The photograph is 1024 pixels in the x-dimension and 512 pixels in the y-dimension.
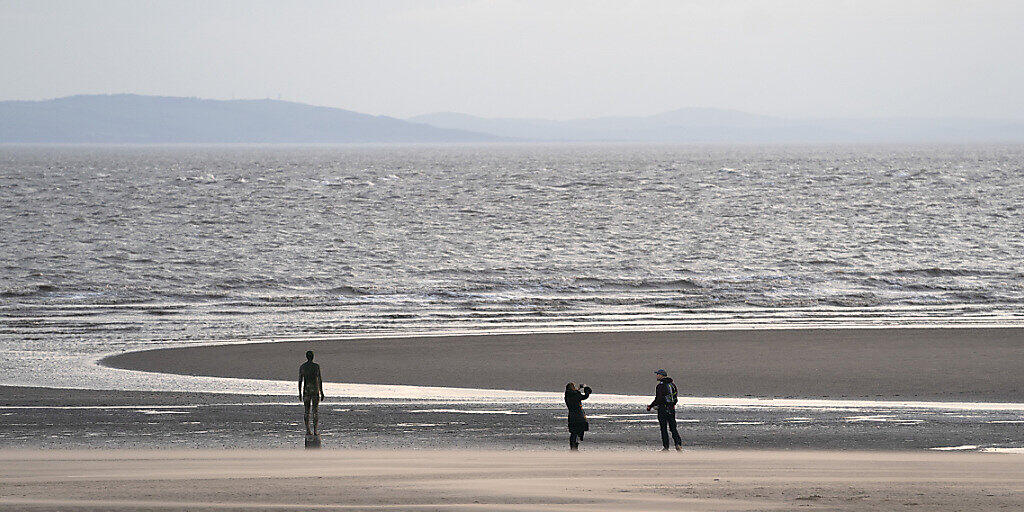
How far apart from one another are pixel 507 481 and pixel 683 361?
39.7 feet

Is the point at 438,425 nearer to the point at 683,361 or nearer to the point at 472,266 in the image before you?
the point at 683,361

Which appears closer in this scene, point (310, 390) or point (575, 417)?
point (575, 417)

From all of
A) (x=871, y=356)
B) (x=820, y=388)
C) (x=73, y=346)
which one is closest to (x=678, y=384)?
(x=820, y=388)

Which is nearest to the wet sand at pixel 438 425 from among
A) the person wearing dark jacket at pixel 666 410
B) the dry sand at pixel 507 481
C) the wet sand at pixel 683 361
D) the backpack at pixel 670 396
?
the person wearing dark jacket at pixel 666 410

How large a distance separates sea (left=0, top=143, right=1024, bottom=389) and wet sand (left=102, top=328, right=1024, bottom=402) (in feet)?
6.16

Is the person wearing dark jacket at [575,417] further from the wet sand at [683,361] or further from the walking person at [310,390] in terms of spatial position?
the wet sand at [683,361]

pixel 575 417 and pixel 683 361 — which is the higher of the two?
pixel 575 417

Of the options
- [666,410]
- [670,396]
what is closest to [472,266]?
[670,396]

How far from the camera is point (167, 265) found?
4991 centimetres

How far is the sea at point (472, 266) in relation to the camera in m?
32.1

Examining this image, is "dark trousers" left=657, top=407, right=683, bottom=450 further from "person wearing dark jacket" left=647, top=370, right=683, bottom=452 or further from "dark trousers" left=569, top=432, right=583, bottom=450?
"dark trousers" left=569, top=432, right=583, bottom=450

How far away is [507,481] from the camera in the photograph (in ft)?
43.8

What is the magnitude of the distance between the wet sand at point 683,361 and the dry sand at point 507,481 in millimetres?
6625

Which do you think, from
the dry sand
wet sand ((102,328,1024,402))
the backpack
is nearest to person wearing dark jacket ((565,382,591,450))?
the dry sand
